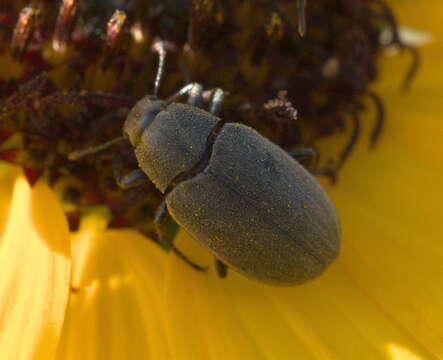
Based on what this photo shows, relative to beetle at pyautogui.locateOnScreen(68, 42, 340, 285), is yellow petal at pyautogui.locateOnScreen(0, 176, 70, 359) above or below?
below

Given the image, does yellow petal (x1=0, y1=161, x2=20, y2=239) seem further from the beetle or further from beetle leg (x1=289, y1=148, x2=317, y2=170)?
beetle leg (x1=289, y1=148, x2=317, y2=170)

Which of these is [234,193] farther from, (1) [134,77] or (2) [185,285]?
(1) [134,77]

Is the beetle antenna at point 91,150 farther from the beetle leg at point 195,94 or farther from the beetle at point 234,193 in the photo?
the beetle leg at point 195,94

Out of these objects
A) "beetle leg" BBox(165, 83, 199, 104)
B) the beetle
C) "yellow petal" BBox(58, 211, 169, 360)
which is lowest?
"yellow petal" BBox(58, 211, 169, 360)

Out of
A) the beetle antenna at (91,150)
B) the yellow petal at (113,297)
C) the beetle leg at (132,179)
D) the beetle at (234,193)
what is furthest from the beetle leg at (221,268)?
the beetle antenna at (91,150)

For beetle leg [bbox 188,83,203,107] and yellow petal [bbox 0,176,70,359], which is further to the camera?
beetle leg [bbox 188,83,203,107]

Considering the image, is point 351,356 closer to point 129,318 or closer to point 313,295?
point 313,295

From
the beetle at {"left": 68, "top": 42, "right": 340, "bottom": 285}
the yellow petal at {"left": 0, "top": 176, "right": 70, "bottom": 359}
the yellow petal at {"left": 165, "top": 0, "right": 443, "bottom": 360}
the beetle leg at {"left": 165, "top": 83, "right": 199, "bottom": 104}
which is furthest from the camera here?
the beetle leg at {"left": 165, "top": 83, "right": 199, "bottom": 104}

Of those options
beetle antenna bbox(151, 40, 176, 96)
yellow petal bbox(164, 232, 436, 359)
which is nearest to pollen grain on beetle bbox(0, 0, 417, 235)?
beetle antenna bbox(151, 40, 176, 96)
